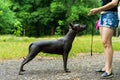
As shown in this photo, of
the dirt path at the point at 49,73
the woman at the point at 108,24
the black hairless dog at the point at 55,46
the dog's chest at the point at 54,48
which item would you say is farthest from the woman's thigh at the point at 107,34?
the dog's chest at the point at 54,48

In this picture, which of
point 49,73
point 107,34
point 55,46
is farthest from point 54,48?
point 107,34

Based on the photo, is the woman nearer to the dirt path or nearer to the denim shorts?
the denim shorts

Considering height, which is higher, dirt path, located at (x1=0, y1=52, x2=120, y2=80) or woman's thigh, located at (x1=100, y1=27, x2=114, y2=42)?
woman's thigh, located at (x1=100, y1=27, x2=114, y2=42)

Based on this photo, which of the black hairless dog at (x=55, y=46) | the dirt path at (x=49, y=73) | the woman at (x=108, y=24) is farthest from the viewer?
the black hairless dog at (x=55, y=46)

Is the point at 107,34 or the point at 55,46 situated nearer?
the point at 107,34

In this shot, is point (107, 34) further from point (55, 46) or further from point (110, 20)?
point (55, 46)

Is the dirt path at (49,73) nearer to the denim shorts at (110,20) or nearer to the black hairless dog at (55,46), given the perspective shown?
the black hairless dog at (55,46)

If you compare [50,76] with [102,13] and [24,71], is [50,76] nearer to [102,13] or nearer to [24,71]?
[24,71]

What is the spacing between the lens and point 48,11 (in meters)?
48.8

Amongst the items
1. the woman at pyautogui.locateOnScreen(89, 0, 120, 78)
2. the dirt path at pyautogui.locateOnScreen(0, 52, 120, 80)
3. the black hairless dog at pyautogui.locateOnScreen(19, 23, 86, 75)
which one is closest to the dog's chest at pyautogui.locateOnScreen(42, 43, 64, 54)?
the black hairless dog at pyautogui.locateOnScreen(19, 23, 86, 75)

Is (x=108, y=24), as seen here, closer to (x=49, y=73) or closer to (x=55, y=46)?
(x=55, y=46)

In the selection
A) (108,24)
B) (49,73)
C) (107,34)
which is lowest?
(49,73)

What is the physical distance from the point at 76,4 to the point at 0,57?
119 ft

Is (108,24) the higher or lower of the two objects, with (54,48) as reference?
higher
